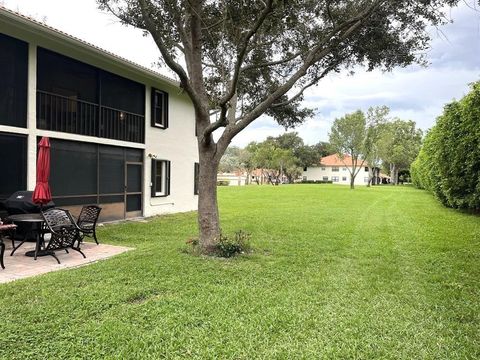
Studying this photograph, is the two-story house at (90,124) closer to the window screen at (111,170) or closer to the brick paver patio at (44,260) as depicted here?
the window screen at (111,170)

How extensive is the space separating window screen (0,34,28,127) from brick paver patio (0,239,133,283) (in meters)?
2.97

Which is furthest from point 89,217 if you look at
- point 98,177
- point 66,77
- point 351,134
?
point 351,134

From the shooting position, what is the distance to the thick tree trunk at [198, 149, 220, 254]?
24.2 ft

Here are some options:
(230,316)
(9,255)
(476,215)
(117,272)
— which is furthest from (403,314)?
(476,215)

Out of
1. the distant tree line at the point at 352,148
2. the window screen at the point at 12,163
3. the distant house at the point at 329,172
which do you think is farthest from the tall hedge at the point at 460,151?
the distant house at the point at 329,172

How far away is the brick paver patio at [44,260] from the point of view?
597 cm

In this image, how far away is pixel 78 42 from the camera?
959cm

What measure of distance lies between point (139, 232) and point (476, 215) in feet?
41.8

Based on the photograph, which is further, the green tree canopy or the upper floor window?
the green tree canopy

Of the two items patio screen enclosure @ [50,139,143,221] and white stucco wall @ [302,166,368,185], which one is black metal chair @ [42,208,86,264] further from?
white stucco wall @ [302,166,368,185]

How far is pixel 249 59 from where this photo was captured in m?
9.48

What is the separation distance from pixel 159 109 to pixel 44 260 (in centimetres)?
889

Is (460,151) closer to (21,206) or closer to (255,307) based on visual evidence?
(255,307)

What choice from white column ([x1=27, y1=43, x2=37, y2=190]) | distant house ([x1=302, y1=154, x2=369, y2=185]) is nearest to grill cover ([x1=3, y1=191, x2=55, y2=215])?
white column ([x1=27, y1=43, x2=37, y2=190])
